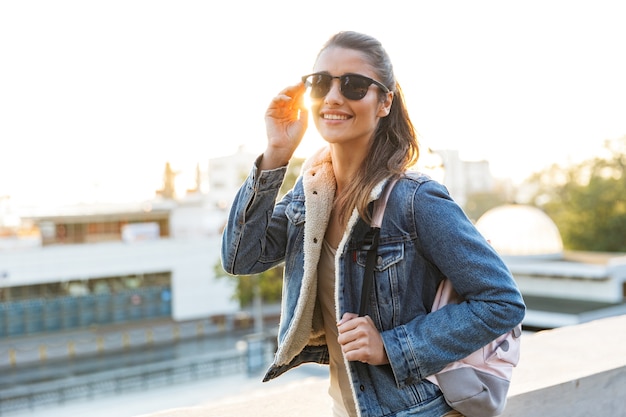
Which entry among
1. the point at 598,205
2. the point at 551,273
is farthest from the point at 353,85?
the point at 598,205

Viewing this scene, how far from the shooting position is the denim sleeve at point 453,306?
4.05 feet

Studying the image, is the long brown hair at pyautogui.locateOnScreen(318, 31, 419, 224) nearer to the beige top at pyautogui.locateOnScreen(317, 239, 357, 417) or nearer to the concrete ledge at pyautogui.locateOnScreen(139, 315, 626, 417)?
the beige top at pyautogui.locateOnScreen(317, 239, 357, 417)

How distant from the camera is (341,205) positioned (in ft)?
4.47

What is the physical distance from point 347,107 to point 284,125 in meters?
0.17

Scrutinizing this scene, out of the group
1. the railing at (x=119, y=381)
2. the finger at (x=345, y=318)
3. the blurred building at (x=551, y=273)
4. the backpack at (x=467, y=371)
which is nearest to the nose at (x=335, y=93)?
the backpack at (x=467, y=371)

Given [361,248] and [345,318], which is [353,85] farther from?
[345,318]

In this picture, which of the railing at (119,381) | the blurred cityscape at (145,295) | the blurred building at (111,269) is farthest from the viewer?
the blurred building at (111,269)

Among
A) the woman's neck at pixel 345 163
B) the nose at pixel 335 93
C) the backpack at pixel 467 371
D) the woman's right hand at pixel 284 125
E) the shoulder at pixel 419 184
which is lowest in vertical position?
the backpack at pixel 467 371

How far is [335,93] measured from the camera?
1.34 m

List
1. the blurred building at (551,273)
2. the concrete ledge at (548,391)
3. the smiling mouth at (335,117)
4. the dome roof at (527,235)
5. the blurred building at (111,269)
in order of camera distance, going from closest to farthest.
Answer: the smiling mouth at (335,117)
the concrete ledge at (548,391)
the blurred building at (551,273)
the dome roof at (527,235)
the blurred building at (111,269)

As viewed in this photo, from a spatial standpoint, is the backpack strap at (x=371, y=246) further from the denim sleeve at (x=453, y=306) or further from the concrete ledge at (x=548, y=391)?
the concrete ledge at (x=548, y=391)

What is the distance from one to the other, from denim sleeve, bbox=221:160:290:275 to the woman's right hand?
32 mm

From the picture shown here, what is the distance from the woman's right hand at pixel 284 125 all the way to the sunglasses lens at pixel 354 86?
0.13 metres

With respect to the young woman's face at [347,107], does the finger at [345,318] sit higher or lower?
lower
